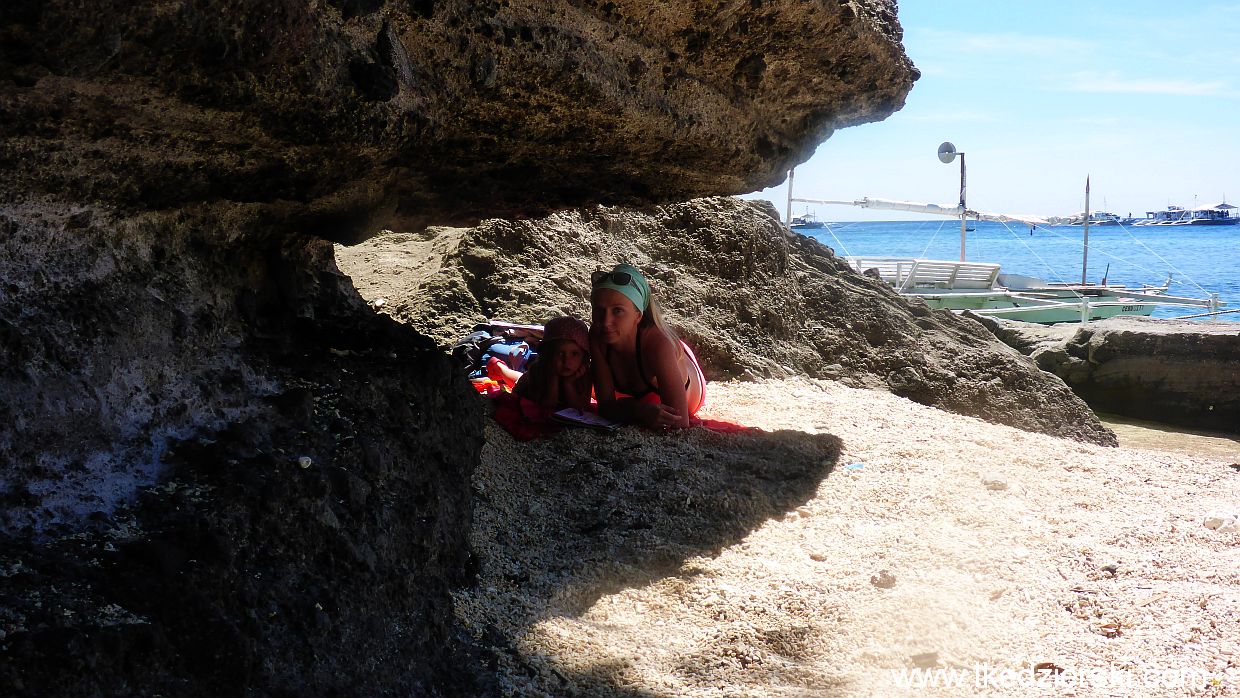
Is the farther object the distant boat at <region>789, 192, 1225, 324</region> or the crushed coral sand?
the distant boat at <region>789, 192, 1225, 324</region>

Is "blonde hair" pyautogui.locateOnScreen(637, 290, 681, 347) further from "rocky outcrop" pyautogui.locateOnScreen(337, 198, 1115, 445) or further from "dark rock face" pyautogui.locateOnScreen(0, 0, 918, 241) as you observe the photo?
"rocky outcrop" pyautogui.locateOnScreen(337, 198, 1115, 445)

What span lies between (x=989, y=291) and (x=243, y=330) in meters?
18.1

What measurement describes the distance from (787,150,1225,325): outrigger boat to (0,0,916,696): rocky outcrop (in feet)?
47.0

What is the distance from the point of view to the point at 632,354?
4.89m

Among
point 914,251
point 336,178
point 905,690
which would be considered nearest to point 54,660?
point 336,178

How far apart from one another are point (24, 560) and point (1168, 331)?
8703mm

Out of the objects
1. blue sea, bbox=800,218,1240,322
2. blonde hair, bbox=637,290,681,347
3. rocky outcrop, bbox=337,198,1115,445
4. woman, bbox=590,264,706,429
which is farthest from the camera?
blue sea, bbox=800,218,1240,322

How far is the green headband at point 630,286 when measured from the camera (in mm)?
4781

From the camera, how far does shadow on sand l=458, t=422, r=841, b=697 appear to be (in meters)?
2.69

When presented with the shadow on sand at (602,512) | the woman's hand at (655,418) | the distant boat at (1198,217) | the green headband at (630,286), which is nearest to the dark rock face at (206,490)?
the shadow on sand at (602,512)

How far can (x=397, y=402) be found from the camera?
2.72 meters

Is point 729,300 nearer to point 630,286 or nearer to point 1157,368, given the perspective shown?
point 630,286

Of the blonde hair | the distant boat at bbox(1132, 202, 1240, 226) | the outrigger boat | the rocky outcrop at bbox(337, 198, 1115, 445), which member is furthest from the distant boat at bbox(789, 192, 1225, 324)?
the distant boat at bbox(1132, 202, 1240, 226)

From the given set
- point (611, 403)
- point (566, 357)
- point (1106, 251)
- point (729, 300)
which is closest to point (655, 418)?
point (611, 403)
